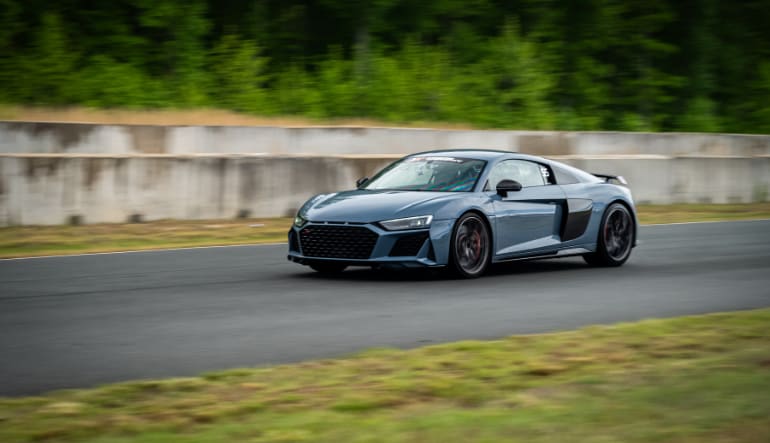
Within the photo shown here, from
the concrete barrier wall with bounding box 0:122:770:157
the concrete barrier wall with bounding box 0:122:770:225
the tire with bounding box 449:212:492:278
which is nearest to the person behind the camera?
the tire with bounding box 449:212:492:278

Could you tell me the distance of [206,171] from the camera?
18.9m

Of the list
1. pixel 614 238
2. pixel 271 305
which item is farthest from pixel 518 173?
pixel 271 305

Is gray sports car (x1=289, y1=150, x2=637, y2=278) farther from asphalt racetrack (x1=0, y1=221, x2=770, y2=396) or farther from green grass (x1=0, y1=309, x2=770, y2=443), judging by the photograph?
green grass (x1=0, y1=309, x2=770, y2=443)

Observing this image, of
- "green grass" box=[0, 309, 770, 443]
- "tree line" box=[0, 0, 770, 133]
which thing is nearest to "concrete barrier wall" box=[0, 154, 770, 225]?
"green grass" box=[0, 309, 770, 443]

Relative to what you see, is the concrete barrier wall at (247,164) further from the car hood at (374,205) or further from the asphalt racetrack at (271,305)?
the car hood at (374,205)

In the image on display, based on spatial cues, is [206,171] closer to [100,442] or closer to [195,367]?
[195,367]

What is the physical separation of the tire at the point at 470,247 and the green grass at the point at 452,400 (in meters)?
3.91

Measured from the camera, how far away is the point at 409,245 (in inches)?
449

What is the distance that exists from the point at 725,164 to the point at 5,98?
56.6ft

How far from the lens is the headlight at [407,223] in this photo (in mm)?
11352

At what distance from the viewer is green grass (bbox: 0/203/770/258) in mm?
15438

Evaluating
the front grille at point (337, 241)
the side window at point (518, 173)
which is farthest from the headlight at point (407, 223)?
the side window at point (518, 173)

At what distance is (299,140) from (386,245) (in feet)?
54.3

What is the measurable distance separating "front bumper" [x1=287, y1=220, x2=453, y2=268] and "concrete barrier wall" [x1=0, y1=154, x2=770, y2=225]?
266 inches
